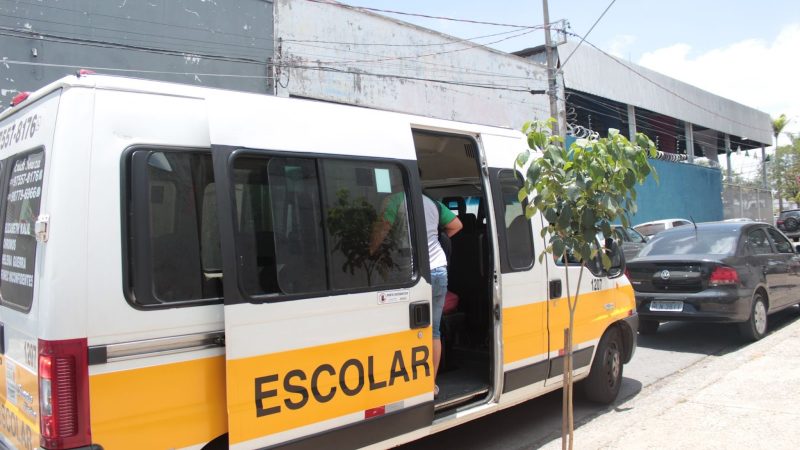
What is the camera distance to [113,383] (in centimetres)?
257

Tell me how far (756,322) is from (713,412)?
3497mm

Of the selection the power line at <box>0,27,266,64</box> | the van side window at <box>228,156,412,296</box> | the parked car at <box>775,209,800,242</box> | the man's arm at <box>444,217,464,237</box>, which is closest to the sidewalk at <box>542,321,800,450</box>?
the man's arm at <box>444,217,464,237</box>

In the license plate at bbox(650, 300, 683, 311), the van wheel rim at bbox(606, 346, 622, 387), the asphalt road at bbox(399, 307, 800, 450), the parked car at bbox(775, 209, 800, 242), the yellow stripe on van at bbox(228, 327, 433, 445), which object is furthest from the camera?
the parked car at bbox(775, 209, 800, 242)

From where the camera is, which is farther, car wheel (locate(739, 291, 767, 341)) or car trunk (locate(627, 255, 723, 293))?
car wheel (locate(739, 291, 767, 341))

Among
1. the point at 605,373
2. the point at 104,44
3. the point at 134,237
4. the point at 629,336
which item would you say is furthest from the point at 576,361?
the point at 104,44

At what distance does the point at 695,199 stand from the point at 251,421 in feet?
105

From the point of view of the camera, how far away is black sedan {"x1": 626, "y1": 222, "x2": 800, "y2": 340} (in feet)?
24.7

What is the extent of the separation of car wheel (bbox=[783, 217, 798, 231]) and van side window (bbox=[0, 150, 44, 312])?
31509mm

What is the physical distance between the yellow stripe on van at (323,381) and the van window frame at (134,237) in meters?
0.49

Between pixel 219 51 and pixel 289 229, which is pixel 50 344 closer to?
pixel 289 229

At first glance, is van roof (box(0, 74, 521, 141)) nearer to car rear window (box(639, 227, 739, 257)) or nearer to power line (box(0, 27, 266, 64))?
car rear window (box(639, 227, 739, 257))

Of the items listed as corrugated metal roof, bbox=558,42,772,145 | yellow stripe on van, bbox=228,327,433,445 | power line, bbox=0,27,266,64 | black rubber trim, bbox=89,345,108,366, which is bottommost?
yellow stripe on van, bbox=228,327,433,445

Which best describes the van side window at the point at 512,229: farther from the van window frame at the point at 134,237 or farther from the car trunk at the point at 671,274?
the car trunk at the point at 671,274

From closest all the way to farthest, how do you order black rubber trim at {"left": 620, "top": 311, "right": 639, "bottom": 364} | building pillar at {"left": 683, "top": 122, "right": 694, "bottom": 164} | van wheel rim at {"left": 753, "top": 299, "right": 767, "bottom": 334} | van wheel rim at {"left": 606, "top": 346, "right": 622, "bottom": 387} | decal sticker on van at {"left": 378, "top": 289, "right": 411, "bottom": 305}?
decal sticker on van at {"left": 378, "top": 289, "right": 411, "bottom": 305} → van wheel rim at {"left": 606, "top": 346, "right": 622, "bottom": 387} → black rubber trim at {"left": 620, "top": 311, "right": 639, "bottom": 364} → van wheel rim at {"left": 753, "top": 299, "right": 767, "bottom": 334} → building pillar at {"left": 683, "top": 122, "right": 694, "bottom": 164}
